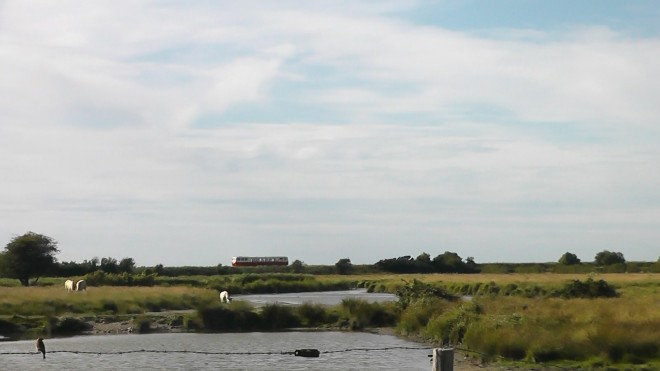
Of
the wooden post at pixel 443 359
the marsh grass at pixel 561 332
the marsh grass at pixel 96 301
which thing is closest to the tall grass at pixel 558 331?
the marsh grass at pixel 561 332

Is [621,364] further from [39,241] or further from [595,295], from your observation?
[39,241]

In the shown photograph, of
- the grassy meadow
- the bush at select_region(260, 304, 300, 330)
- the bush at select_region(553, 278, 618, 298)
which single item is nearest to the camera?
the grassy meadow

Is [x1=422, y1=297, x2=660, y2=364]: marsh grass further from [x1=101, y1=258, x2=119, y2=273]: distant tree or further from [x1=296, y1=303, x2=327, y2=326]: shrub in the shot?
[x1=101, y1=258, x2=119, y2=273]: distant tree

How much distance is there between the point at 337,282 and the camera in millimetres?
88188

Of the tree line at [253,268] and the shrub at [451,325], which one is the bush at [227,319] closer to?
the shrub at [451,325]

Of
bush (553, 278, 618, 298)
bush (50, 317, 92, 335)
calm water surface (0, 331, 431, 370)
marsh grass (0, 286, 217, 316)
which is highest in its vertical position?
bush (553, 278, 618, 298)

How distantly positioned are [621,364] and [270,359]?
1030 cm

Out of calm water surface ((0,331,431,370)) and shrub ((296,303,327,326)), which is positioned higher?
shrub ((296,303,327,326))

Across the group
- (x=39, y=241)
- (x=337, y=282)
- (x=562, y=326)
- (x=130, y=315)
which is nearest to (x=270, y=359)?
(x=562, y=326)

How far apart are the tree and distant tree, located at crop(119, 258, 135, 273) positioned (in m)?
20.1

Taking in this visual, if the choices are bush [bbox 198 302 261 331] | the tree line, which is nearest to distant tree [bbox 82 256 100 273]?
the tree line

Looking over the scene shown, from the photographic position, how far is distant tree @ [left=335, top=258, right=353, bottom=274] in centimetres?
13338

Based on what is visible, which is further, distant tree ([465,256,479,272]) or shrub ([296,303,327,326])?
distant tree ([465,256,479,272])

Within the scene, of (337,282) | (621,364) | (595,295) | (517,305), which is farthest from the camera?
(337,282)
